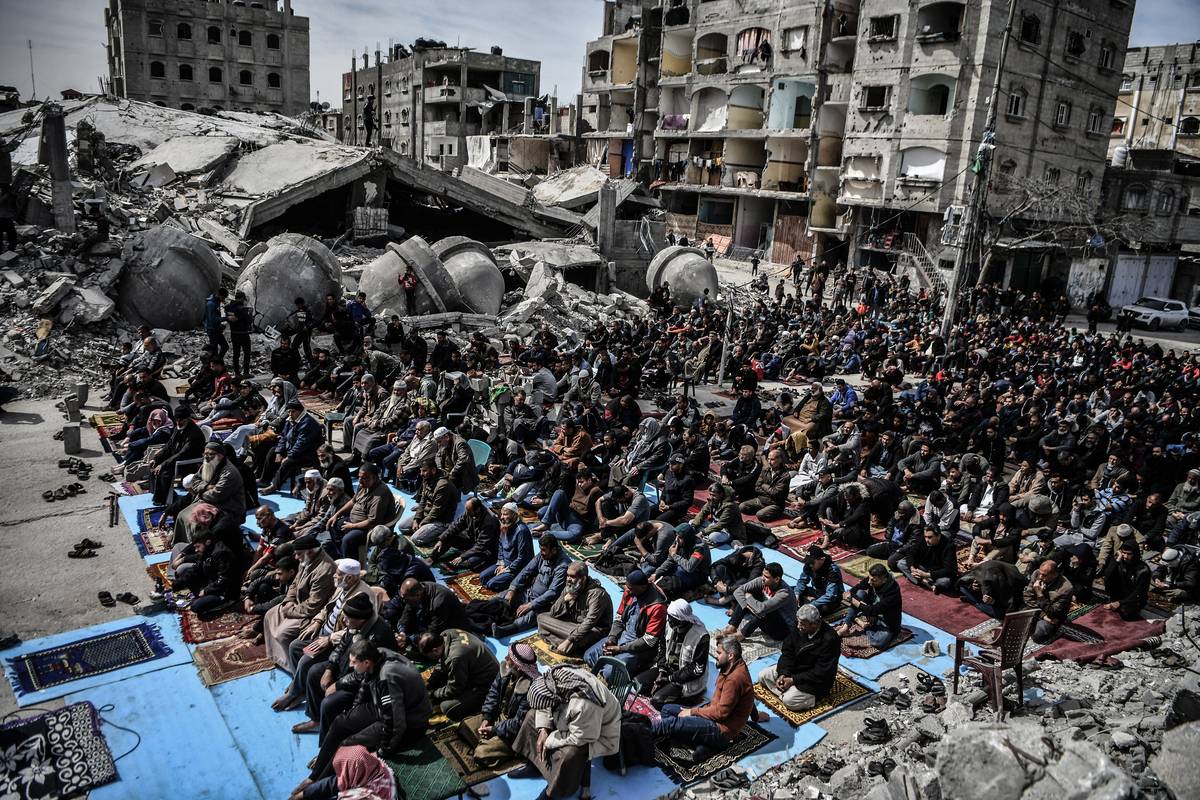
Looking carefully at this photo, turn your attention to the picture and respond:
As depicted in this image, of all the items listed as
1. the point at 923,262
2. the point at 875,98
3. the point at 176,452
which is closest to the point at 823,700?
the point at 176,452

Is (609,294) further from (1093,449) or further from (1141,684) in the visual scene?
(1141,684)

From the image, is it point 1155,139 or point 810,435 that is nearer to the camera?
point 810,435

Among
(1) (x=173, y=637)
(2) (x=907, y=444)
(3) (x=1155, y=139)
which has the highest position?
(3) (x=1155, y=139)

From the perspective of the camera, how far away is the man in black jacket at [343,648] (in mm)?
A: 6656

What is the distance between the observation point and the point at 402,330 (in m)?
20.3

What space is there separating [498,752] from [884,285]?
28.5m

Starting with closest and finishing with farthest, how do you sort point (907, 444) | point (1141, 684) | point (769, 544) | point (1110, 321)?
1. point (1141, 684)
2. point (769, 544)
3. point (907, 444)
4. point (1110, 321)

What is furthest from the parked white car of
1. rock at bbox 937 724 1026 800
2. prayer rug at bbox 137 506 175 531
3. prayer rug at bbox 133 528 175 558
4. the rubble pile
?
prayer rug at bbox 133 528 175 558

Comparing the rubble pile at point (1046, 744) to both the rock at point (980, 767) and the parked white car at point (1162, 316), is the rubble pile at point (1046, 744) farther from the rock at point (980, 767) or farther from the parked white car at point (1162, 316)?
the parked white car at point (1162, 316)

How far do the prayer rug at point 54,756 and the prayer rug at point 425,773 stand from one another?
2223 millimetres

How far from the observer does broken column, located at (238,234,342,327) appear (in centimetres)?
2048

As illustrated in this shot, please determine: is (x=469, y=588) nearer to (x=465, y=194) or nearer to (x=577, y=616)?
(x=577, y=616)

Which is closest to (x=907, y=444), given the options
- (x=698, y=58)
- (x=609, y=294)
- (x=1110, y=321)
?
(x=609, y=294)

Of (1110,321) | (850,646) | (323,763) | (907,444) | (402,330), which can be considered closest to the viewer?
(323,763)
